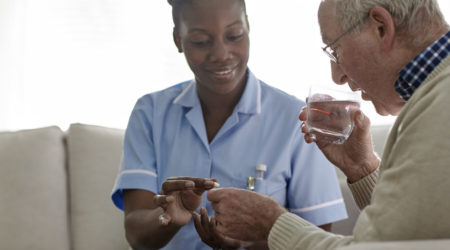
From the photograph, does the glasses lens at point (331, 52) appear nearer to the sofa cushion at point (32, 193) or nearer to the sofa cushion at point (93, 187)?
the sofa cushion at point (93, 187)

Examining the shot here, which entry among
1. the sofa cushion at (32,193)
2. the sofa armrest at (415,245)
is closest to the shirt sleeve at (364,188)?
the sofa armrest at (415,245)

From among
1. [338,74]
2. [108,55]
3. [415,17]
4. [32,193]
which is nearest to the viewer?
[415,17]

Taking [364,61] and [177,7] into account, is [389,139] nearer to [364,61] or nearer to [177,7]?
[364,61]

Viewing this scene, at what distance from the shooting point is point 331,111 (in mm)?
1355

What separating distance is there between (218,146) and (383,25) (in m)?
0.76

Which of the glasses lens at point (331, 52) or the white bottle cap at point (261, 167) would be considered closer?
the glasses lens at point (331, 52)

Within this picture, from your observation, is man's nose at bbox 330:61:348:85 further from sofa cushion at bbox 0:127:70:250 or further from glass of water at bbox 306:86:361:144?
sofa cushion at bbox 0:127:70:250

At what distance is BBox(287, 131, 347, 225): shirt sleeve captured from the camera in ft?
5.50

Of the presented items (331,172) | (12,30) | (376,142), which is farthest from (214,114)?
(12,30)

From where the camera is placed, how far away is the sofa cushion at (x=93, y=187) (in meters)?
A: 2.31

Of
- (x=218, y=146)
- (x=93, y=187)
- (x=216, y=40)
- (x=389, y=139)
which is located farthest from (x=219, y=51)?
(x=93, y=187)

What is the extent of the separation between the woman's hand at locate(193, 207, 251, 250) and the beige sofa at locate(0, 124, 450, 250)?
88cm

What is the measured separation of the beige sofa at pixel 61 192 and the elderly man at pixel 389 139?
112 cm

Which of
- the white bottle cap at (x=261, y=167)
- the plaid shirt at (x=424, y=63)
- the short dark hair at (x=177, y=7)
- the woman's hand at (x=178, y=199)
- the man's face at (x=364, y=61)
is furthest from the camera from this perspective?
the short dark hair at (x=177, y=7)
